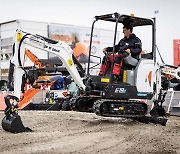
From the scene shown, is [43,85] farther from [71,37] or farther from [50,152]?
[50,152]

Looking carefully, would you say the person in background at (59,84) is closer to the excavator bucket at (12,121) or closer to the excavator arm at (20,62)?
the excavator arm at (20,62)

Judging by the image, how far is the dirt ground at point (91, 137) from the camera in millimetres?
5980

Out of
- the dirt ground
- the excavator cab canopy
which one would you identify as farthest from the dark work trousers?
the dirt ground

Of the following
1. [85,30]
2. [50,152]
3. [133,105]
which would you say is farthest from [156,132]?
[85,30]

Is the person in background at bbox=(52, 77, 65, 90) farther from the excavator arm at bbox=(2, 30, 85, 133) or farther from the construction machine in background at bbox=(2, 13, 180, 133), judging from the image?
the excavator arm at bbox=(2, 30, 85, 133)

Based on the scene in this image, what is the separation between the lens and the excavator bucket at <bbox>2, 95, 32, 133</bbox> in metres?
7.24

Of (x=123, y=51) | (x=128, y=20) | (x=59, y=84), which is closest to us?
(x=123, y=51)

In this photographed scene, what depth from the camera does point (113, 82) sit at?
8.46m

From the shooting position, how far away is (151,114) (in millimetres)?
9320

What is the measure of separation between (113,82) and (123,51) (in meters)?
0.67

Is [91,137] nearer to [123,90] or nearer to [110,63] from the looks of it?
[123,90]

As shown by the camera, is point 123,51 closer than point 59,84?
Yes

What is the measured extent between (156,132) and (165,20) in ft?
39.8

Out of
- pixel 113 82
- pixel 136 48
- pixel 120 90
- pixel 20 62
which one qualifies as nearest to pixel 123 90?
pixel 120 90
